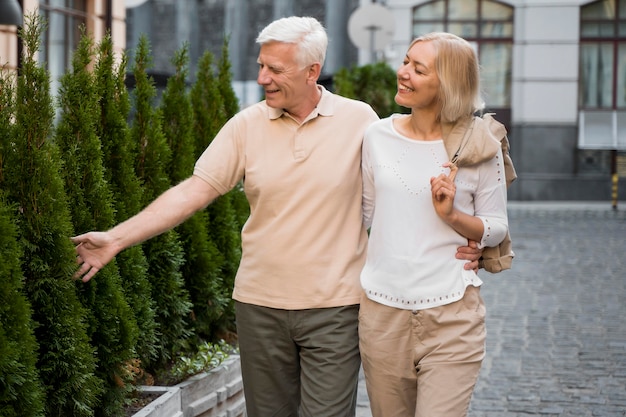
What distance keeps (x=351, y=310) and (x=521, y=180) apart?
23706 mm

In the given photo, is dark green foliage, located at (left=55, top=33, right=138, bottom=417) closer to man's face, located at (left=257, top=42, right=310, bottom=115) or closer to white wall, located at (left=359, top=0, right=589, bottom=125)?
man's face, located at (left=257, top=42, right=310, bottom=115)

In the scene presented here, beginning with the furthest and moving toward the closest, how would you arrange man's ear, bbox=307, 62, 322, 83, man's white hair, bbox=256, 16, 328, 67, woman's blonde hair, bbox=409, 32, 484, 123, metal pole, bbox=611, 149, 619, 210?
metal pole, bbox=611, 149, 619, 210 < man's ear, bbox=307, 62, 322, 83 < man's white hair, bbox=256, 16, 328, 67 < woman's blonde hair, bbox=409, 32, 484, 123

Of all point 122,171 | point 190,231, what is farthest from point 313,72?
point 190,231

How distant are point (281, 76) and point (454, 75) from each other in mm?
621

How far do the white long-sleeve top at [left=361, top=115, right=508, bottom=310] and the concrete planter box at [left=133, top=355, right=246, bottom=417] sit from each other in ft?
4.42

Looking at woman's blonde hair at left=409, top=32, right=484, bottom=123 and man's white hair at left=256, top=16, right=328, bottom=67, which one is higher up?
man's white hair at left=256, top=16, right=328, bottom=67

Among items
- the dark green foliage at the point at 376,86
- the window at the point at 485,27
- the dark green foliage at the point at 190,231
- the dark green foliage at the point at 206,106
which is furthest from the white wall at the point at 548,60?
the dark green foliage at the point at 190,231

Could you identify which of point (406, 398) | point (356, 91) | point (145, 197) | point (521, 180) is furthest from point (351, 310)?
point (521, 180)

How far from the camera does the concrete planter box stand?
523 cm

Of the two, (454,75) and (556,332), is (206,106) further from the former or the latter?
(556,332)

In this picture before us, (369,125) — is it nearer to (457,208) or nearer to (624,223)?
(457,208)

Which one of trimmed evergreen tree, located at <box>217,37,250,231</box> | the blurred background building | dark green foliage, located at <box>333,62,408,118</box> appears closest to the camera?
trimmed evergreen tree, located at <box>217,37,250,231</box>

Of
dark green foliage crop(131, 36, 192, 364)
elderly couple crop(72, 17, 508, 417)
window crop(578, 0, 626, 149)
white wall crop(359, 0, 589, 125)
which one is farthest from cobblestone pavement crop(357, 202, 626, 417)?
window crop(578, 0, 626, 149)

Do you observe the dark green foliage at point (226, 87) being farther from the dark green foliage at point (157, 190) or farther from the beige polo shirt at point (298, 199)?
the beige polo shirt at point (298, 199)
